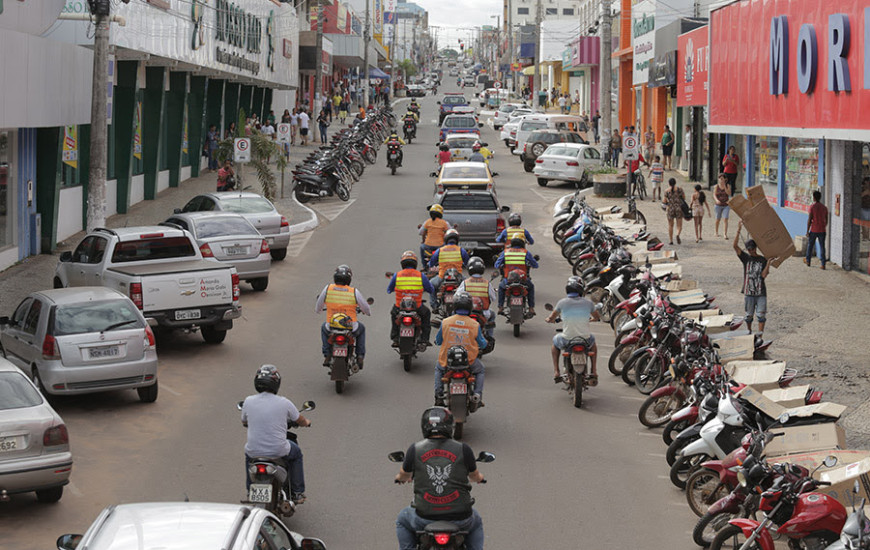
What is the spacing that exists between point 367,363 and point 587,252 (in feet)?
23.5

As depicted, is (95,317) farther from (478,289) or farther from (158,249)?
(478,289)

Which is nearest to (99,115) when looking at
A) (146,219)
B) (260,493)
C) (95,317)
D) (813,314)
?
(95,317)

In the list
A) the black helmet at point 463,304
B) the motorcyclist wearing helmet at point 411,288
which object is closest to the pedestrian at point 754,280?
the motorcyclist wearing helmet at point 411,288

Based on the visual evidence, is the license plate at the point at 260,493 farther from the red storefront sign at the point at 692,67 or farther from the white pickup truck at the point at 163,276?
the red storefront sign at the point at 692,67

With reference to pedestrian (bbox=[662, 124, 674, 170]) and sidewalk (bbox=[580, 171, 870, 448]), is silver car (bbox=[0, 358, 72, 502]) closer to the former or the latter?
sidewalk (bbox=[580, 171, 870, 448])

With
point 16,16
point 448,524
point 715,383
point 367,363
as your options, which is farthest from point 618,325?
point 16,16

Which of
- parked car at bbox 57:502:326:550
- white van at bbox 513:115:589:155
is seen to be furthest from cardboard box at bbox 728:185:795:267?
white van at bbox 513:115:589:155

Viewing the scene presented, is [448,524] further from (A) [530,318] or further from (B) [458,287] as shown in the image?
(A) [530,318]

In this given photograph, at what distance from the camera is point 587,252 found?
22.7 m

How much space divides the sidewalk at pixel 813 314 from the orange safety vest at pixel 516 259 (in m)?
4.02

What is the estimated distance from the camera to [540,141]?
46.9 metres

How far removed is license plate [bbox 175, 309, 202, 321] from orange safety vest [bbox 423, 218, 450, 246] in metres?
5.79

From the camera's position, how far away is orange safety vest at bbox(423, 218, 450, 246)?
70.5 ft

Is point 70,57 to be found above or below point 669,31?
below
